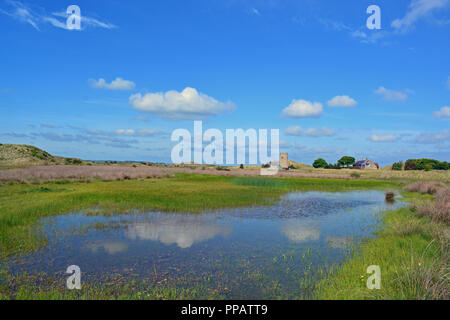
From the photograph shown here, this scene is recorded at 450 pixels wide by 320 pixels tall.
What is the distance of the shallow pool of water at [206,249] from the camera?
7.27m

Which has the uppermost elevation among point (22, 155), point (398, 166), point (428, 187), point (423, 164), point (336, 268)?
point (22, 155)

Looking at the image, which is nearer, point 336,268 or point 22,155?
point 336,268

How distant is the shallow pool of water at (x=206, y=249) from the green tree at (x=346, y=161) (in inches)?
4568

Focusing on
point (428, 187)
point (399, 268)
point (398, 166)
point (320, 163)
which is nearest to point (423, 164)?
point (398, 166)

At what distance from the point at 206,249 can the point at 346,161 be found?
4950 inches

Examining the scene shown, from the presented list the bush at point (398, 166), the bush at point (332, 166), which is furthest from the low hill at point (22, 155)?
the bush at point (398, 166)

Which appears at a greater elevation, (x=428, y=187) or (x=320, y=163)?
(x=320, y=163)

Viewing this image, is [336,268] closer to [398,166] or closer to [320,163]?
[398,166]

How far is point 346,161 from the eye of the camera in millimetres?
122000

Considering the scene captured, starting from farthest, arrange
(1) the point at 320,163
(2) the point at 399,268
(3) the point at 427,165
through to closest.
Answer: (1) the point at 320,163 → (3) the point at 427,165 → (2) the point at 399,268

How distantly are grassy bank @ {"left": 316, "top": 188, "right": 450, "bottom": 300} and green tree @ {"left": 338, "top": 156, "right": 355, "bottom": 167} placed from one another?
387ft

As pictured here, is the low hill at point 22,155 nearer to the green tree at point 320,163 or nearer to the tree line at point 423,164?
the green tree at point 320,163
